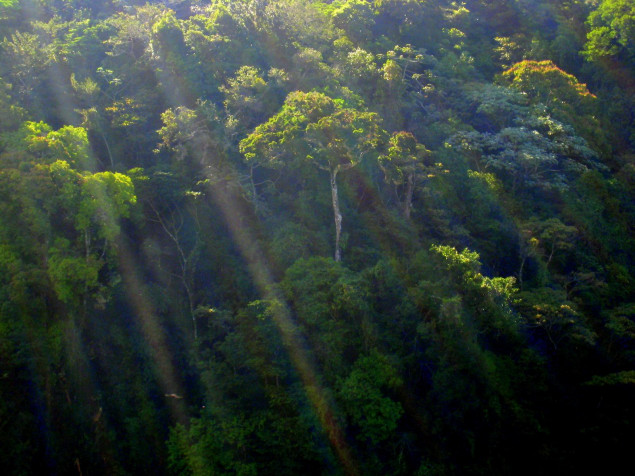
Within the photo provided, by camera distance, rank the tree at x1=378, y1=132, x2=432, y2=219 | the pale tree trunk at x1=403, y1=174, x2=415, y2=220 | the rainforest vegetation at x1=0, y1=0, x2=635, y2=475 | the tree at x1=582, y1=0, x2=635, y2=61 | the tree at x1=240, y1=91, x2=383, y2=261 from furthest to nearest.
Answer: the tree at x1=582, y1=0, x2=635, y2=61, the pale tree trunk at x1=403, y1=174, x2=415, y2=220, the tree at x1=378, y1=132, x2=432, y2=219, the tree at x1=240, y1=91, x2=383, y2=261, the rainforest vegetation at x1=0, y1=0, x2=635, y2=475

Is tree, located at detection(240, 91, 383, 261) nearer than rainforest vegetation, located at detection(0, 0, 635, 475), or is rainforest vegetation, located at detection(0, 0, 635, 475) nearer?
rainforest vegetation, located at detection(0, 0, 635, 475)

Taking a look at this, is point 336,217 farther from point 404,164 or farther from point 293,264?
point 404,164

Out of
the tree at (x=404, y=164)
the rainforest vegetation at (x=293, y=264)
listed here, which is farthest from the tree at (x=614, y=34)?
the tree at (x=404, y=164)

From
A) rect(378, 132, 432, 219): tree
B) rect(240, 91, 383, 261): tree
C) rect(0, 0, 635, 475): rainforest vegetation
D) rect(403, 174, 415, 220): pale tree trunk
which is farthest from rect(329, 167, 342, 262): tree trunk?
rect(403, 174, 415, 220): pale tree trunk

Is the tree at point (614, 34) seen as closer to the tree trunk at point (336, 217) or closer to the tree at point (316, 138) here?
the tree at point (316, 138)

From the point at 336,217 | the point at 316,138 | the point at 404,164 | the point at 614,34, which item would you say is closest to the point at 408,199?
the point at 404,164

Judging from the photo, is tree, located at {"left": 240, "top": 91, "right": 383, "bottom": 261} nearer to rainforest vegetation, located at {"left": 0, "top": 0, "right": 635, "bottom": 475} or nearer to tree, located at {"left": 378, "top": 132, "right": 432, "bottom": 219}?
rainforest vegetation, located at {"left": 0, "top": 0, "right": 635, "bottom": 475}
